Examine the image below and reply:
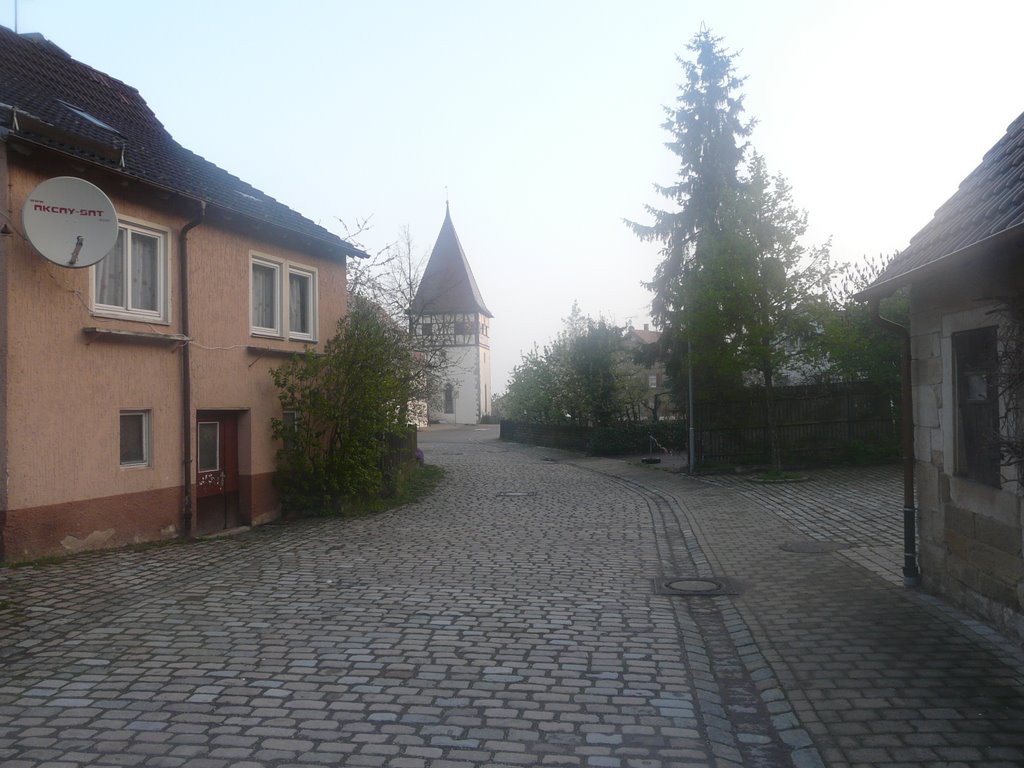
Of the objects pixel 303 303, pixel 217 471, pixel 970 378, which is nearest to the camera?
pixel 970 378

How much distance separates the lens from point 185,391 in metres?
13.0

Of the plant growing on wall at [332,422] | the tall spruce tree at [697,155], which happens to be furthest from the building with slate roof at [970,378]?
the tall spruce tree at [697,155]

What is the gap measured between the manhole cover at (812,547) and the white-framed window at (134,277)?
30.1 feet

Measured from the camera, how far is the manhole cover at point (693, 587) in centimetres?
891

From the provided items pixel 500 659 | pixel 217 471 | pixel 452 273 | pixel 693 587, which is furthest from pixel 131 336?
pixel 452 273

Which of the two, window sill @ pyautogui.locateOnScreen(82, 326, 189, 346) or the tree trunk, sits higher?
window sill @ pyautogui.locateOnScreen(82, 326, 189, 346)

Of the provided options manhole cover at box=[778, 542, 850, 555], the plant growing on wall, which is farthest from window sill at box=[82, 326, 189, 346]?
manhole cover at box=[778, 542, 850, 555]

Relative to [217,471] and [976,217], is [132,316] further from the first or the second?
[976,217]

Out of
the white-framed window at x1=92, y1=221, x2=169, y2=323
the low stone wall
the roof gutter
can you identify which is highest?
the roof gutter

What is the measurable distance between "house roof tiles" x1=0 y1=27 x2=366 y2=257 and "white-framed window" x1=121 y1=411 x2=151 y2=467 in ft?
10.5

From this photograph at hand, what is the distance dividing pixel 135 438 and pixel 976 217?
10.6 meters

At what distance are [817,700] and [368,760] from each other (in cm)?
282

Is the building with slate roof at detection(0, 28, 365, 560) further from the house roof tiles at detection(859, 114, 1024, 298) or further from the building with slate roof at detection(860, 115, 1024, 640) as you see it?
the building with slate roof at detection(860, 115, 1024, 640)

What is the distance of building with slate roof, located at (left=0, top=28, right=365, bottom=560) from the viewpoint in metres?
10.3
